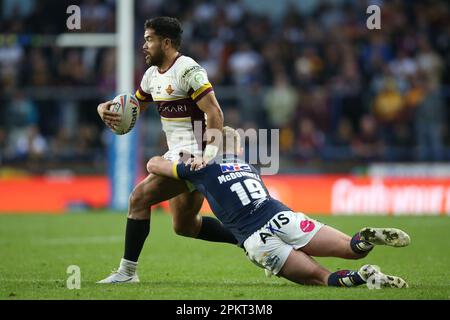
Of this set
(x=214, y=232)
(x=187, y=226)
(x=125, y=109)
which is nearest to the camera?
(x=125, y=109)

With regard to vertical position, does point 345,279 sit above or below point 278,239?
below

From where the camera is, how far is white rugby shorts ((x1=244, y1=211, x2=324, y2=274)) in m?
7.56

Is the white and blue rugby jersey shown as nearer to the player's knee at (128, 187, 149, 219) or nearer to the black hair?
the player's knee at (128, 187, 149, 219)

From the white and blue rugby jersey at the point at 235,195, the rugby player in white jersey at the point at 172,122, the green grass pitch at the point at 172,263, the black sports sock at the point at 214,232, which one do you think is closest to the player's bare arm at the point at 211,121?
the rugby player in white jersey at the point at 172,122

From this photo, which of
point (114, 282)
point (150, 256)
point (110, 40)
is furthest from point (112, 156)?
point (114, 282)

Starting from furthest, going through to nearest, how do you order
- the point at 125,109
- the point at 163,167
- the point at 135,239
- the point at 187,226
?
the point at 187,226
the point at 125,109
the point at 135,239
the point at 163,167

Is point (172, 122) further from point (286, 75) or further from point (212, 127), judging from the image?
point (286, 75)

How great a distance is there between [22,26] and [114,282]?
1552 centimetres

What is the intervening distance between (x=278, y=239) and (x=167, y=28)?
226 centimetres

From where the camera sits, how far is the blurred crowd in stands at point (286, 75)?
65.4ft

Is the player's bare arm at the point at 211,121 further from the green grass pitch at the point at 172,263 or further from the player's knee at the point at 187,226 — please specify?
the green grass pitch at the point at 172,263

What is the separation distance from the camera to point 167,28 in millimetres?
8406

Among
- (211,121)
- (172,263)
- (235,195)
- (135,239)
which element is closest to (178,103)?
(211,121)
